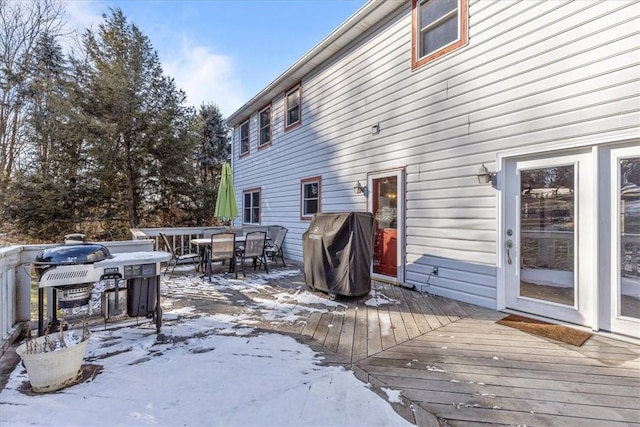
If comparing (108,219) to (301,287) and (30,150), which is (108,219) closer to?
(30,150)

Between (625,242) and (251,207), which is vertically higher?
(251,207)

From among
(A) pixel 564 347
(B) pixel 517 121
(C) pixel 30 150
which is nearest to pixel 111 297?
(A) pixel 564 347

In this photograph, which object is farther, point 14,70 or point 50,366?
point 14,70

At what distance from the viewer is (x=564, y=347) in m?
2.89

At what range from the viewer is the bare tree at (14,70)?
11422 mm

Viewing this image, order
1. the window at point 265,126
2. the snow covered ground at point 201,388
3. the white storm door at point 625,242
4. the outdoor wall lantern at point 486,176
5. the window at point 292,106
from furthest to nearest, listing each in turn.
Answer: the window at point 265,126
the window at point 292,106
the outdoor wall lantern at point 486,176
the white storm door at point 625,242
the snow covered ground at point 201,388

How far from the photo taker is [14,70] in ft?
38.0

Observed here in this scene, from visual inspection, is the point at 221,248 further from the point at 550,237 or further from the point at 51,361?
the point at 550,237

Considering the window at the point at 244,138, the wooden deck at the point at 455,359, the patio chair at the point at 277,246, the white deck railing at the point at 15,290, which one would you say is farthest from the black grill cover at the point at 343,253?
the window at the point at 244,138

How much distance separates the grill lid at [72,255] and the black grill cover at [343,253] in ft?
9.26

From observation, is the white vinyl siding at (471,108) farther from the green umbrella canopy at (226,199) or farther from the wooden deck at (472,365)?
the green umbrella canopy at (226,199)

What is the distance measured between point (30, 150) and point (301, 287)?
509 inches

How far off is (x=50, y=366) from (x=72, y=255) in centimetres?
101

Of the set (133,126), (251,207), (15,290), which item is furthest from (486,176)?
(133,126)
